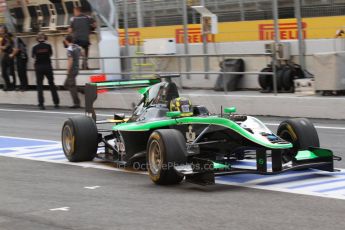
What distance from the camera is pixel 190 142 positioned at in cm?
903

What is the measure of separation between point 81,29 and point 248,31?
16.4 feet

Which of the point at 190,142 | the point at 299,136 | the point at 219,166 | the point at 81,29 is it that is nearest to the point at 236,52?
the point at 81,29

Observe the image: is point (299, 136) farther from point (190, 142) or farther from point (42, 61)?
point (42, 61)

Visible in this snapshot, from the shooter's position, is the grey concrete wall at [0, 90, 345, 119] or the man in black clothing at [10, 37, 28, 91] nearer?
the grey concrete wall at [0, 90, 345, 119]

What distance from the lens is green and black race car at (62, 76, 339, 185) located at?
27.3 ft

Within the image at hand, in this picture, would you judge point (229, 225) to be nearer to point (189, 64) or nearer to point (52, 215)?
point (52, 215)

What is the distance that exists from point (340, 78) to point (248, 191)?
8.49m

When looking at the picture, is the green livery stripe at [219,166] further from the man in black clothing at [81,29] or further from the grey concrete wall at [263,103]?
the man in black clothing at [81,29]

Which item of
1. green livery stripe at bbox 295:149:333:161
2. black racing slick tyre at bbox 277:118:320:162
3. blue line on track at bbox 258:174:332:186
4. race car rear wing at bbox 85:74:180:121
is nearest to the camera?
blue line on track at bbox 258:174:332:186

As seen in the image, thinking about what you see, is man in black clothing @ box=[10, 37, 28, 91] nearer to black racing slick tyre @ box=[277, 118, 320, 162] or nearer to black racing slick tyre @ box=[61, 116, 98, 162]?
black racing slick tyre @ box=[61, 116, 98, 162]

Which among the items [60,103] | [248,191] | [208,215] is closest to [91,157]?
[248,191]

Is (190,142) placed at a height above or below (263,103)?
above

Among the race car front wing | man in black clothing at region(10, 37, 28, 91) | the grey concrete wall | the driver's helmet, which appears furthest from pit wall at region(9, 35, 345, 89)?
the race car front wing

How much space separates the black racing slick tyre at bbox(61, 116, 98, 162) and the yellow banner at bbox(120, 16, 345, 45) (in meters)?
8.37
